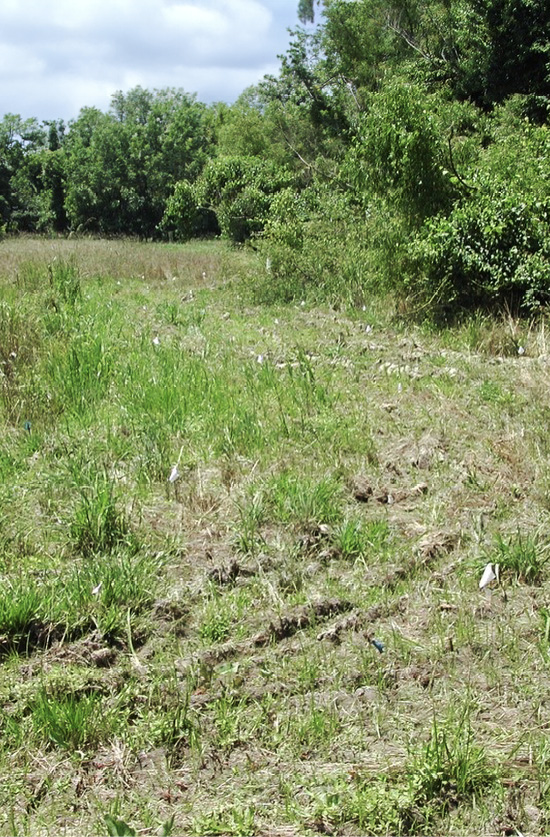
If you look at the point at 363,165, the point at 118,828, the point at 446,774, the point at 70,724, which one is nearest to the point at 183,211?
the point at 363,165

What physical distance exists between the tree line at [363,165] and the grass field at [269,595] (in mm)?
1969

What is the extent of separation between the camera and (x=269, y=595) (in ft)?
10.6

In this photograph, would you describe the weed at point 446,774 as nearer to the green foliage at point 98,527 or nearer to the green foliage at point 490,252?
the green foliage at point 98,527

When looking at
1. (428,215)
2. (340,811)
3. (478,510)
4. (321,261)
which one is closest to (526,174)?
(428,215)

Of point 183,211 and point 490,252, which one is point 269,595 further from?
point 183,211

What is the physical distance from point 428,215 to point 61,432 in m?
5.30

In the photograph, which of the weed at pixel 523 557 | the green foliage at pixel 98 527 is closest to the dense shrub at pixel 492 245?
the weed at pixel 523 557

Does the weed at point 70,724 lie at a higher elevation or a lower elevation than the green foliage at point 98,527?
lower

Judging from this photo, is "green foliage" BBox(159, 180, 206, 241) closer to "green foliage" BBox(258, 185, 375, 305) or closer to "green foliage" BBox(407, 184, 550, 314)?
"green foliage" BBox(258, 185, 375, 305)

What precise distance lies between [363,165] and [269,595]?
7009 mm

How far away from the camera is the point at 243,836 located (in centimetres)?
211

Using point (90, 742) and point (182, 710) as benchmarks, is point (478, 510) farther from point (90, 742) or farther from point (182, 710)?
point (90, 742)

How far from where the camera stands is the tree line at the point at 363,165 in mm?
7852

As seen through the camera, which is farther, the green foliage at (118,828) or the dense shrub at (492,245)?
the dense shrub at (492,245)
